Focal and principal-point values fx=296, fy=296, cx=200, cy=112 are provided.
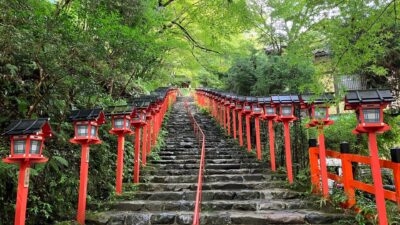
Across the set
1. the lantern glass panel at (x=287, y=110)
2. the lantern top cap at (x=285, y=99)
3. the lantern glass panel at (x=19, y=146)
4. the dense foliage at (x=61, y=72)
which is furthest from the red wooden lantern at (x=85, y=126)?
the lantern glass panel at (x=287, y=110)

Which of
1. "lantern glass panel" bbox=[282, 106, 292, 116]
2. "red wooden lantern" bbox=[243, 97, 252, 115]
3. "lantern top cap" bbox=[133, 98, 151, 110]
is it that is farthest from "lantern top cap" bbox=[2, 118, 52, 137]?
"red wooden lantern" bbox=[243, 97, 252, 115]

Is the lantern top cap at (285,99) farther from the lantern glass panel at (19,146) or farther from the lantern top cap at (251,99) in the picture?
the lantern glass panel at (19,146)

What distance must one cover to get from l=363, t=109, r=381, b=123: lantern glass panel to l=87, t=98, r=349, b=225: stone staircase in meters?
2.05

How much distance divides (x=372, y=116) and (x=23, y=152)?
532cm

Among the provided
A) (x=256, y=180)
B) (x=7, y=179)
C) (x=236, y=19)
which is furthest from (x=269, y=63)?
(x=7, y=179)

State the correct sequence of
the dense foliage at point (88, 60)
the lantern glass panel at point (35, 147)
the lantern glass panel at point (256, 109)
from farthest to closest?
1. the lantern glass panel at point (256, 109)
2. the dense foliage at point (88, 60)
3. the lantern glass panel at point (35, 147)

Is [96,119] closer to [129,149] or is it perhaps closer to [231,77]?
[129,149]

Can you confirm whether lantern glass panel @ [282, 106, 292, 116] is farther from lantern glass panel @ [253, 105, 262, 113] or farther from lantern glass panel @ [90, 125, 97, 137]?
lantern glass panel @ [90, 125, 97, 137]

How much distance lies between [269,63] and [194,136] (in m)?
4.72

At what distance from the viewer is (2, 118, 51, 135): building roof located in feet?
13.4

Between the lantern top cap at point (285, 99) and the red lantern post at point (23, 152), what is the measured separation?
545cm

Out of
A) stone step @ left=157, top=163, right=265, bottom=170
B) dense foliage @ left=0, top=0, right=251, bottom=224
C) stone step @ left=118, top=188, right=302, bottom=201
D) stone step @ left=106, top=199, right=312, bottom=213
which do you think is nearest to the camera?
dense foliage @ left=0, top=0, right=251, bottom=224

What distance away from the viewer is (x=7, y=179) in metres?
4.70

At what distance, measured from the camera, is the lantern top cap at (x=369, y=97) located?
190 inches
